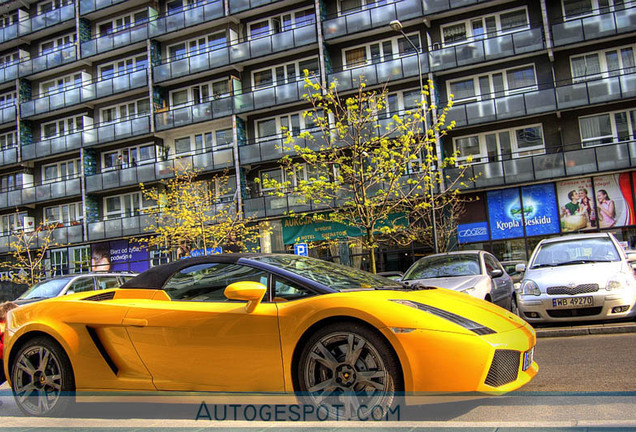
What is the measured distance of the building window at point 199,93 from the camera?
33000 millimetres

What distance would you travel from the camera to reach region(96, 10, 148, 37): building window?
35875mm

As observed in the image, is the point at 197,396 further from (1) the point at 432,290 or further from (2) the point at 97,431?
(1) the point at 432,290

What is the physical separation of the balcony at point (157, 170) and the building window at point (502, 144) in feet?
41.1

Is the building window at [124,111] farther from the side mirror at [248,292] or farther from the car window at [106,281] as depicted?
the side mirror at [248,292]

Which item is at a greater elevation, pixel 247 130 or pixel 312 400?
pixel 247 130

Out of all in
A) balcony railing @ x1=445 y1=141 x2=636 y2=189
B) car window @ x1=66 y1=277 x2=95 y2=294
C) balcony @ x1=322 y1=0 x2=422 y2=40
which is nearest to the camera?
car window @ x1=66 y1=277 x2=95 y2=294

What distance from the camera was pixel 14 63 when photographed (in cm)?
3891

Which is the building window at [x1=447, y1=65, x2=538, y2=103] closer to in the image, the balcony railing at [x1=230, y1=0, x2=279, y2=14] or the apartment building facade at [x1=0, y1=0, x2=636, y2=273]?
the apartment building facade at [x1=0, y1=0, x2=636, y2=273]

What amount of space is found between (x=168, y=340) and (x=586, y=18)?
2653cm

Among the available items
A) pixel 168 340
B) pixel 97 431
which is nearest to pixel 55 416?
pixel 97 431

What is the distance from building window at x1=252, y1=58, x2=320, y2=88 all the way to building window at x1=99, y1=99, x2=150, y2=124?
763cm

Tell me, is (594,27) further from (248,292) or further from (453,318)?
(248,292)

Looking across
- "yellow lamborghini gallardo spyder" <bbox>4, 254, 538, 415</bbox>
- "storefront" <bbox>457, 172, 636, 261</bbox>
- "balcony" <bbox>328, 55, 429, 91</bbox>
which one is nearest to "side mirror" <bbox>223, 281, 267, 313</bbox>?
"yellow lamborghini gallardo spyder" <bbox>4, 254, 538, 415</bbox>

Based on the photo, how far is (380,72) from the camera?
2833 cm
